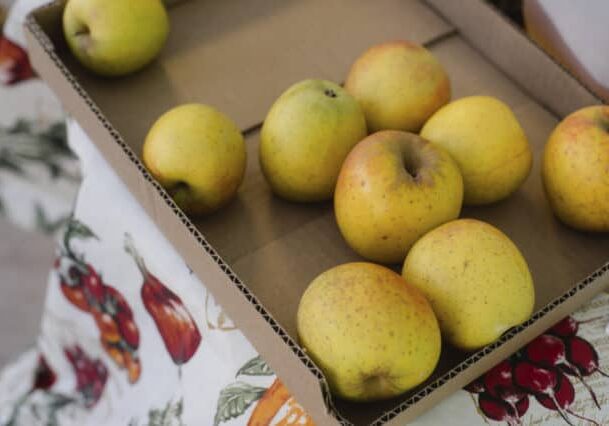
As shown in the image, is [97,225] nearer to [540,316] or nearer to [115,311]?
[115,311]

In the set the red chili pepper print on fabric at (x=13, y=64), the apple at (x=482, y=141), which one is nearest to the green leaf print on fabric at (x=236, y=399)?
the apple at (x=482, y=141)

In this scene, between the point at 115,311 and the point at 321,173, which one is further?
the point at 115,311

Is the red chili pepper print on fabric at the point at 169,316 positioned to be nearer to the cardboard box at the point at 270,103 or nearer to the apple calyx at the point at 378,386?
the cardboard box at the point at 270,103

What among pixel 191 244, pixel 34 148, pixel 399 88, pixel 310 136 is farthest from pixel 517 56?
pixel 34 148

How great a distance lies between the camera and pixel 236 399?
2.26 feet

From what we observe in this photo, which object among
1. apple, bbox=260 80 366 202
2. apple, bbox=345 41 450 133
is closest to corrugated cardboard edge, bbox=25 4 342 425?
apple, bbox=260 80 366 202

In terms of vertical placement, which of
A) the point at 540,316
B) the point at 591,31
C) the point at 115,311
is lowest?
the point at 115,311

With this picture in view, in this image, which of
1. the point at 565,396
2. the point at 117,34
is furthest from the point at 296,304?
the point at 117,34

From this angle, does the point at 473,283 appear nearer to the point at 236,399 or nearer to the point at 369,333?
the point at 369,333

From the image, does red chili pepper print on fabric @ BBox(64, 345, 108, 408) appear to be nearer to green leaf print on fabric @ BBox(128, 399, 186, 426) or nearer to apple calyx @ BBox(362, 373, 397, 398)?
green leaf print on fabric @ BBox(128, 399, 186, 426)

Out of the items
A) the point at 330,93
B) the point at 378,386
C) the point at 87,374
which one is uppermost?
the point at 330,93

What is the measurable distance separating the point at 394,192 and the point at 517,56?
303 mm

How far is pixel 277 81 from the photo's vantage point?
2.99 feet

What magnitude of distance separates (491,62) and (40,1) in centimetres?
52
